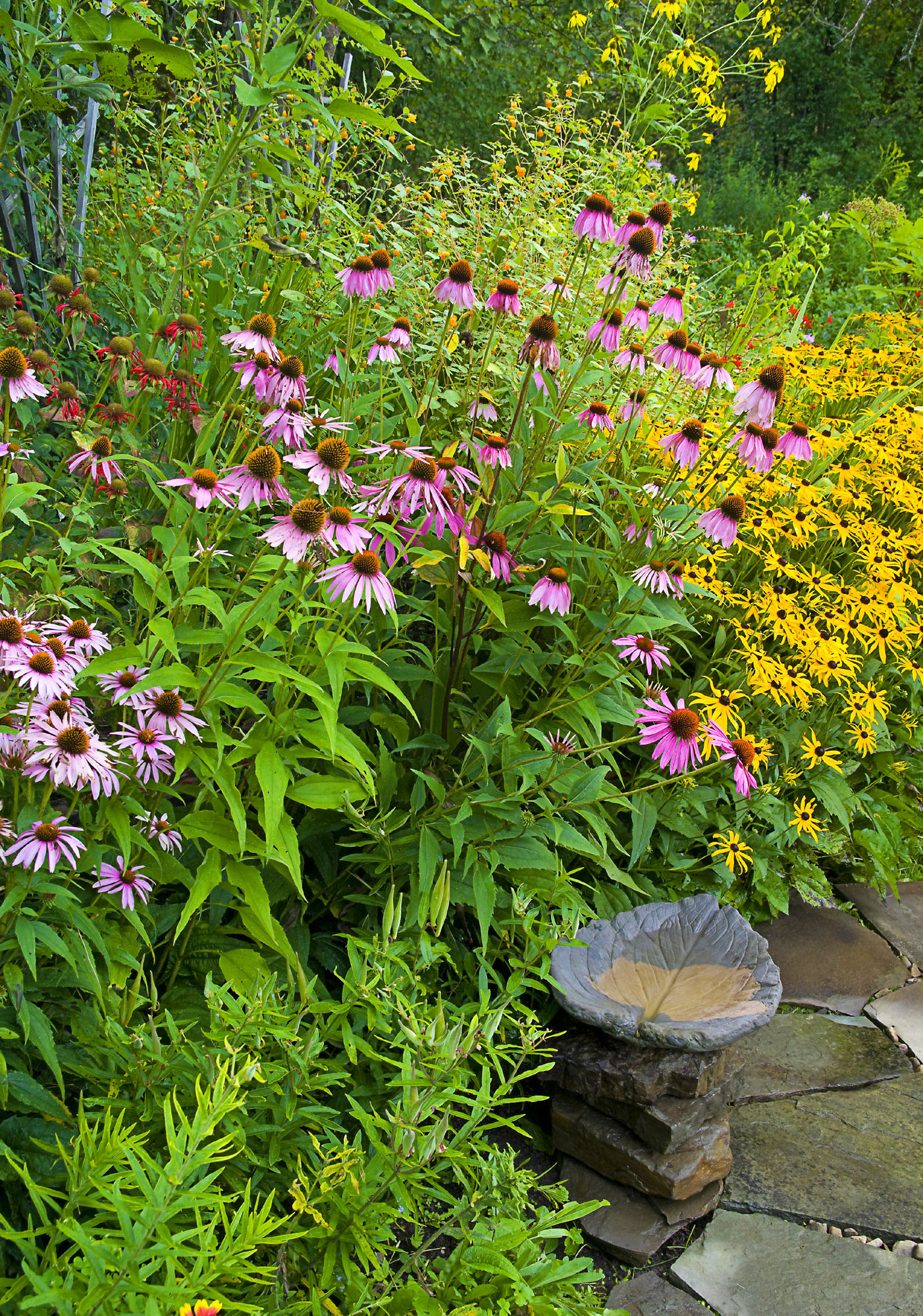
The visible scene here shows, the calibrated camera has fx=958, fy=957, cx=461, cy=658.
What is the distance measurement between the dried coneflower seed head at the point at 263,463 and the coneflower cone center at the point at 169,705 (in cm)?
38

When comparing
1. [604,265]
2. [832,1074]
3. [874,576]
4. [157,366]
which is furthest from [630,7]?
[832,1074]

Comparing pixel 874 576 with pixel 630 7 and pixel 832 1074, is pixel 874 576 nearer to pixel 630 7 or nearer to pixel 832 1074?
pixel 832 1074

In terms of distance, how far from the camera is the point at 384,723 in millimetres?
2129

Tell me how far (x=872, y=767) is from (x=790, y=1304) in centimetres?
198

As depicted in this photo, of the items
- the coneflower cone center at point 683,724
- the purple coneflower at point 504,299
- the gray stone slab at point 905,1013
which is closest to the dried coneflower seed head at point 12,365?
the purple coneflower at point 504,299

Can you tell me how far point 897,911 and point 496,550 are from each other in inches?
79.5

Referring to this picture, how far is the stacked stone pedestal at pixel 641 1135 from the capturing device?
6.49ft

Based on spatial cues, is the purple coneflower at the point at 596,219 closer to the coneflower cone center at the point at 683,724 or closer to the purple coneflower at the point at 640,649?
the purple coneflower at the point at 640,649

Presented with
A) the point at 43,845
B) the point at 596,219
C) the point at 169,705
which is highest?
the point at 596,219

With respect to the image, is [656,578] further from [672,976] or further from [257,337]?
[257,337]

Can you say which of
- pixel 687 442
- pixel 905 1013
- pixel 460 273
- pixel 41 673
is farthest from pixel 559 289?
pixel 905 1013

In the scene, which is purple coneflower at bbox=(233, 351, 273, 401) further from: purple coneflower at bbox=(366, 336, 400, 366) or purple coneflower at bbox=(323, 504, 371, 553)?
purple coneflower at bbox=(366, 336, 400, 366)

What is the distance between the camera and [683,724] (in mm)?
1841

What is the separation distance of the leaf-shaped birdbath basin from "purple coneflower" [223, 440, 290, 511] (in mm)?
1093
